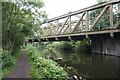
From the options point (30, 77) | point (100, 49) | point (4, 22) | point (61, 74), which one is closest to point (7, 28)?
point (4, 22)

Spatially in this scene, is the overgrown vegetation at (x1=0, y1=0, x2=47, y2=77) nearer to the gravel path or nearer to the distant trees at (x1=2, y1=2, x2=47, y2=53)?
the distant trees at (x1=2, y1=2, x2=47, y2=53)

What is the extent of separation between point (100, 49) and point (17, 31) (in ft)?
61.3

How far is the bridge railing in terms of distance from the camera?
2131 centimetres

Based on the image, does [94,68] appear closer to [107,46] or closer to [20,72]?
[20,72]

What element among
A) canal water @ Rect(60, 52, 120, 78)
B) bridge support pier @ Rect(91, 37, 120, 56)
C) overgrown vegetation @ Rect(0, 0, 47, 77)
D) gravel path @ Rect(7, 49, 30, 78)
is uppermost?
overgrown vegetation @ Rect(0, 0, 47, 77)

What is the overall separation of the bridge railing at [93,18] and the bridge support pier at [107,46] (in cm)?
199

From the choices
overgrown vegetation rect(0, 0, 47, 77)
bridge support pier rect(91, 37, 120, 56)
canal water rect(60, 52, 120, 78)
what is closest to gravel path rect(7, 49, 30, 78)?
overgrown vegetation rect(0, 0, 47, 77)

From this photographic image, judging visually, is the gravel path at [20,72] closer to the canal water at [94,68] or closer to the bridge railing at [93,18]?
the canal water at [94,68]

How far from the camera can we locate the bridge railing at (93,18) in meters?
21.3

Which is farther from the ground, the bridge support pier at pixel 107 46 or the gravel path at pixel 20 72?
the bridge support pier at pixel 107 46

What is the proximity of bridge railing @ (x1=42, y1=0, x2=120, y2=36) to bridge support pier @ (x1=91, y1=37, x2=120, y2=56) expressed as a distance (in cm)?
199

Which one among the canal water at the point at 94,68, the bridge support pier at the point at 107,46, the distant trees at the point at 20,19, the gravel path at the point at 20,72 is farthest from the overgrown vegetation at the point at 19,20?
the bridge support pier at the point at 107,46

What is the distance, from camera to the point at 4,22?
53.3 ft

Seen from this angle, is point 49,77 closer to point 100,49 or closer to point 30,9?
point 30,9
